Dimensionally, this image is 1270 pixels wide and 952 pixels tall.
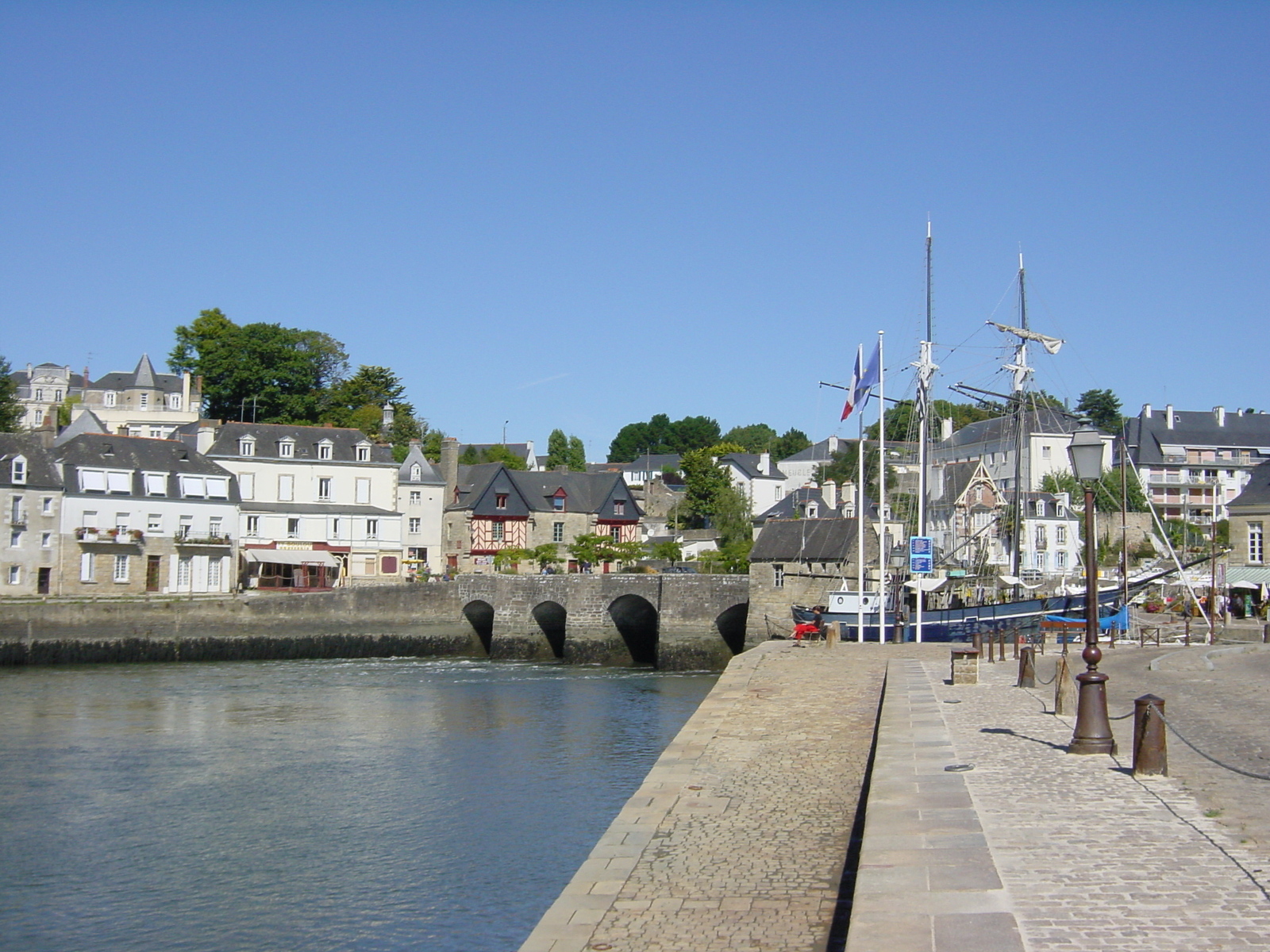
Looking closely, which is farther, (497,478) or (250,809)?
(497,478)

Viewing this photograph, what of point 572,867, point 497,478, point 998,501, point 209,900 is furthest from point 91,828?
point 998,501

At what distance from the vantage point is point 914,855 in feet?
27.9

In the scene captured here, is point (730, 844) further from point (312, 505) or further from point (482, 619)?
point (312, 505)

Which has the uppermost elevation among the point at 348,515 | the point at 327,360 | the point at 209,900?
the point at 327,360

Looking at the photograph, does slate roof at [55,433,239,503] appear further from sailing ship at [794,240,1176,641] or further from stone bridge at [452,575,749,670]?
sailing ship at [794,240,1176,641]

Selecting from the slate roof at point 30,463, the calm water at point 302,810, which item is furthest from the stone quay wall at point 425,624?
the calm water at point 302,810

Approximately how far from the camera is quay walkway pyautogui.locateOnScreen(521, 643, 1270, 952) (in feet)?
23.5

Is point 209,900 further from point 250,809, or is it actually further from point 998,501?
point 998,501

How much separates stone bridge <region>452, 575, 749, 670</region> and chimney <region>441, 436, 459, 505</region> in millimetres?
13270

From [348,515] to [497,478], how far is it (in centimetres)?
832

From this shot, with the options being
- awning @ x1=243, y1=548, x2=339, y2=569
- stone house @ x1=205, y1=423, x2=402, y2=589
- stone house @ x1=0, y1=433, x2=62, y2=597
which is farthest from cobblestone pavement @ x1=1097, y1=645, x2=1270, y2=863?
stone house @ x1=0, y1=433, x2=62, y2=597

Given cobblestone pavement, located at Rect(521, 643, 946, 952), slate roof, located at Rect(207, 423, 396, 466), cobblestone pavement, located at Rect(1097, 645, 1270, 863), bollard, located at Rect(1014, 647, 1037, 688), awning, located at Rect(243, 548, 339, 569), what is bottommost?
cobblestone pavement, located at Rect(521, 643, 946, 952)

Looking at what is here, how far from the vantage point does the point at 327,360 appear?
3536 inches

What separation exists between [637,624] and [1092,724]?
36.8m
